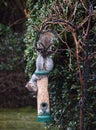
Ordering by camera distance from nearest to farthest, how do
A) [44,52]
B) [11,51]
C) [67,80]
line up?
[44,52], [67,80], [11,51]

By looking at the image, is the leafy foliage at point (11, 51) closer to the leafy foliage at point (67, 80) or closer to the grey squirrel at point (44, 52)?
the leafy foliage at point (67, 80)

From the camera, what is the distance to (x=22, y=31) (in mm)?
13008

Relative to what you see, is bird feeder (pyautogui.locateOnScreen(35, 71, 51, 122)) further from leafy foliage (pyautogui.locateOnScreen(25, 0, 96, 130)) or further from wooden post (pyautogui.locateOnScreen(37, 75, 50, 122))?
leafy foliage (pyautogui.locateOnScreen(25, 0, 96, 130))

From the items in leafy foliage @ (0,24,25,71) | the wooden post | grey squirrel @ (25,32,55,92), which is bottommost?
the wooden post

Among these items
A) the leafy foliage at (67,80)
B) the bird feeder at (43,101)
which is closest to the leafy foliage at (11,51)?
the leafy foliage at (67,80)

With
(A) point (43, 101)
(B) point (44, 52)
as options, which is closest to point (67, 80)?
(A) point (43, 101)

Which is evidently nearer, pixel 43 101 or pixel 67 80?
pixel 43 101

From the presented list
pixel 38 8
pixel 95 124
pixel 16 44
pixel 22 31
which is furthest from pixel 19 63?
pixel 95 124

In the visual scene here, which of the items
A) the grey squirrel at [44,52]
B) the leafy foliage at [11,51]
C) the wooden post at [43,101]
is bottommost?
the wooden post at [43,101]

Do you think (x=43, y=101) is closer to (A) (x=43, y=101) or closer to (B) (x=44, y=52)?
(A) (x=43, y=101)

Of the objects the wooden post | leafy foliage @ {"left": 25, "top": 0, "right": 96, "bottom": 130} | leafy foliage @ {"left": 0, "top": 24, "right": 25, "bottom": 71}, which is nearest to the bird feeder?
the wooden post

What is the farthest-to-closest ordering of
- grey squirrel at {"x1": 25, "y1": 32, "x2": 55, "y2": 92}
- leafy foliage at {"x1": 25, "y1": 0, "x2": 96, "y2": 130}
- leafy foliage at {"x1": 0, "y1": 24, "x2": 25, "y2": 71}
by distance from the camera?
leafy foliage at {"x1": 0, "y1": 24, "x2": 25, "y2": 71} → leafy foliage at {"x1": 25, "y1": 0, "x2": 96, "y2": 130} → grey squirrel at {"x1": 25, "y1": 32, "x2": 55, "y2": 92}

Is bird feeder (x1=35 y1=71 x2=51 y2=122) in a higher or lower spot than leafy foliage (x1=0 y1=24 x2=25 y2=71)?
lower

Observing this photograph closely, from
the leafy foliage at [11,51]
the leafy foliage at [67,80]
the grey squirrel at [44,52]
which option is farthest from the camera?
the leafy foliage at [11,51]
